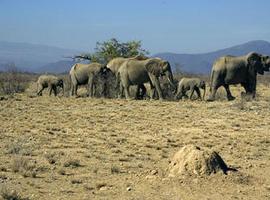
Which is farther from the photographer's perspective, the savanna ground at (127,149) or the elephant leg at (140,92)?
the elephant leg at (140,92)

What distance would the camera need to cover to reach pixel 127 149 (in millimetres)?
12945

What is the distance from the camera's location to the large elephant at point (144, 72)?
1026 inches

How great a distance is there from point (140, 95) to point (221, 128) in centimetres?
1210

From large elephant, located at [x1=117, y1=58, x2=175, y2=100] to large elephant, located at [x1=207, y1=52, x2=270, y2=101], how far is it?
6.93 feet

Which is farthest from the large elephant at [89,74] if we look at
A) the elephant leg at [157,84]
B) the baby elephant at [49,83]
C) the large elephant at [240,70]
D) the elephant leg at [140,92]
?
the baby elephant at [49,83]

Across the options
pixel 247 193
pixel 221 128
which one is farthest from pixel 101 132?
pixel 247 193

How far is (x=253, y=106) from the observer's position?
2125cm

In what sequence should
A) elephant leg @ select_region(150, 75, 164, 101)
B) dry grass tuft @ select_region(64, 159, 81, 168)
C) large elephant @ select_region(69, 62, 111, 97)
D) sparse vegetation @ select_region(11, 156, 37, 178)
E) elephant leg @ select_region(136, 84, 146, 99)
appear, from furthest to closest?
1. large elephant @ select_region(69, 62, 111, 97)
2. elephant leg @ select_region(136, 84, 146, 99)
3. elephant leg @ select_region(150, 75, 164, 101)
4. dry grass tuft @ select_region(64, 159, 81, 168)
5. sparse vegetation @ select_region(11, 156, 37, 178)

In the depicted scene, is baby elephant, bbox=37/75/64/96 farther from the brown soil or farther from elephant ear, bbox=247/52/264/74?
the brown soil

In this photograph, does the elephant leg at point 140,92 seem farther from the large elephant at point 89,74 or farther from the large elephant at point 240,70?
the large elephant at point 240,70

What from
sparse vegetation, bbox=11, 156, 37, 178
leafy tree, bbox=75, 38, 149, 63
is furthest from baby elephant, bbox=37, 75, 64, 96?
sparse vegetation, bbox=11, 156, 37, 178

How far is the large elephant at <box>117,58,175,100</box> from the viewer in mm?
26062

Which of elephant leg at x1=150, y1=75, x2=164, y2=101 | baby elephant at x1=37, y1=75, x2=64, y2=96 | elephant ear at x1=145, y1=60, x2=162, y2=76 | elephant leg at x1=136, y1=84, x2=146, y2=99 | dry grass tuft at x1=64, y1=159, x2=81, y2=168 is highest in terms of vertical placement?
elephant ear at x1=145, y1=60, x2=162, y2=76

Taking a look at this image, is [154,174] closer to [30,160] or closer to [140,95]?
[30,160]
